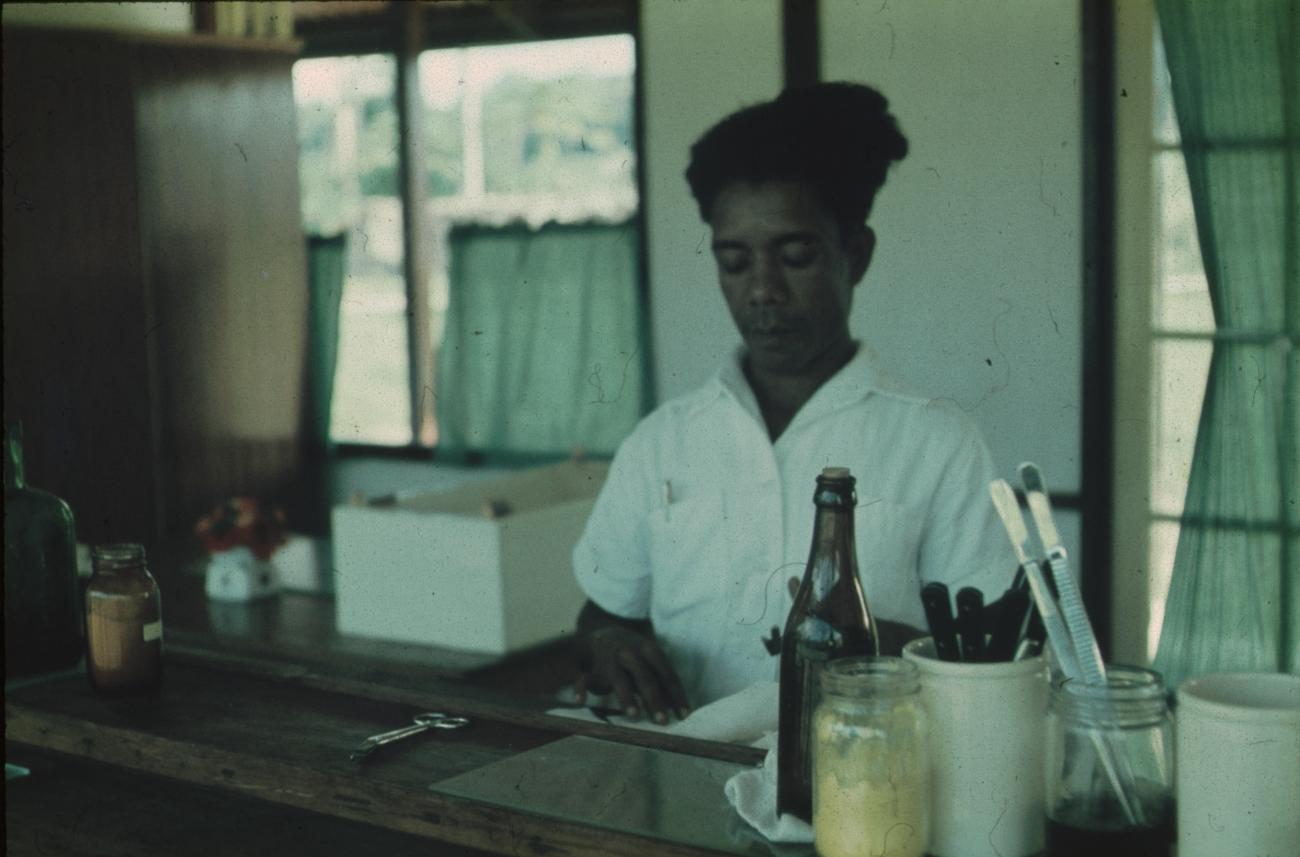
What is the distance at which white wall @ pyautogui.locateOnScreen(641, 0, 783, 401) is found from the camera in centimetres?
237

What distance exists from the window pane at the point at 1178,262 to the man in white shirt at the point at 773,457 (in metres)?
0.48

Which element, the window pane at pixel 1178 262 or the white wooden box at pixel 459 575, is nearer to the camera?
the window pane at pixel 1178 262

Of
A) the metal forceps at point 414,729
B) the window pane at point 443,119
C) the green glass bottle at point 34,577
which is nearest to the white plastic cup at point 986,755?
the metal forceps at point 414,729

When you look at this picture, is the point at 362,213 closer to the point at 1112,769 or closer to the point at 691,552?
the point at 691,552

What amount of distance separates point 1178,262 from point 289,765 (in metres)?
1.41

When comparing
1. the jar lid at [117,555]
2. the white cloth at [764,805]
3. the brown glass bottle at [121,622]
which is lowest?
the white cloth at [764,805]

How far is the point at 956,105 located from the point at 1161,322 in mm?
449

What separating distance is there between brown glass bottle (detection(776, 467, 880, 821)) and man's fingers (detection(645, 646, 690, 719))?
0.52 metres

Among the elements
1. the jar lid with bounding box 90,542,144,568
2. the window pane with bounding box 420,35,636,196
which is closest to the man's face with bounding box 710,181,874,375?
the jar lid with bounding box 90,542,144,568

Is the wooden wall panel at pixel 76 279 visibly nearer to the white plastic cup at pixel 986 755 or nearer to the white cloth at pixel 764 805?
the white cloth at pixel 764 805

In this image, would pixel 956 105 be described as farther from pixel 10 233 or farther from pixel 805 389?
pixel 10 233

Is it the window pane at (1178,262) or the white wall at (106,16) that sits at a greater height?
the white wall at (106,16)

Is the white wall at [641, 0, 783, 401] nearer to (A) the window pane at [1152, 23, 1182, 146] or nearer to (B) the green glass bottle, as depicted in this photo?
(A) the window pane at [1152, 23, 1182, 146]

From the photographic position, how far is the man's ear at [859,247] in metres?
1.80
